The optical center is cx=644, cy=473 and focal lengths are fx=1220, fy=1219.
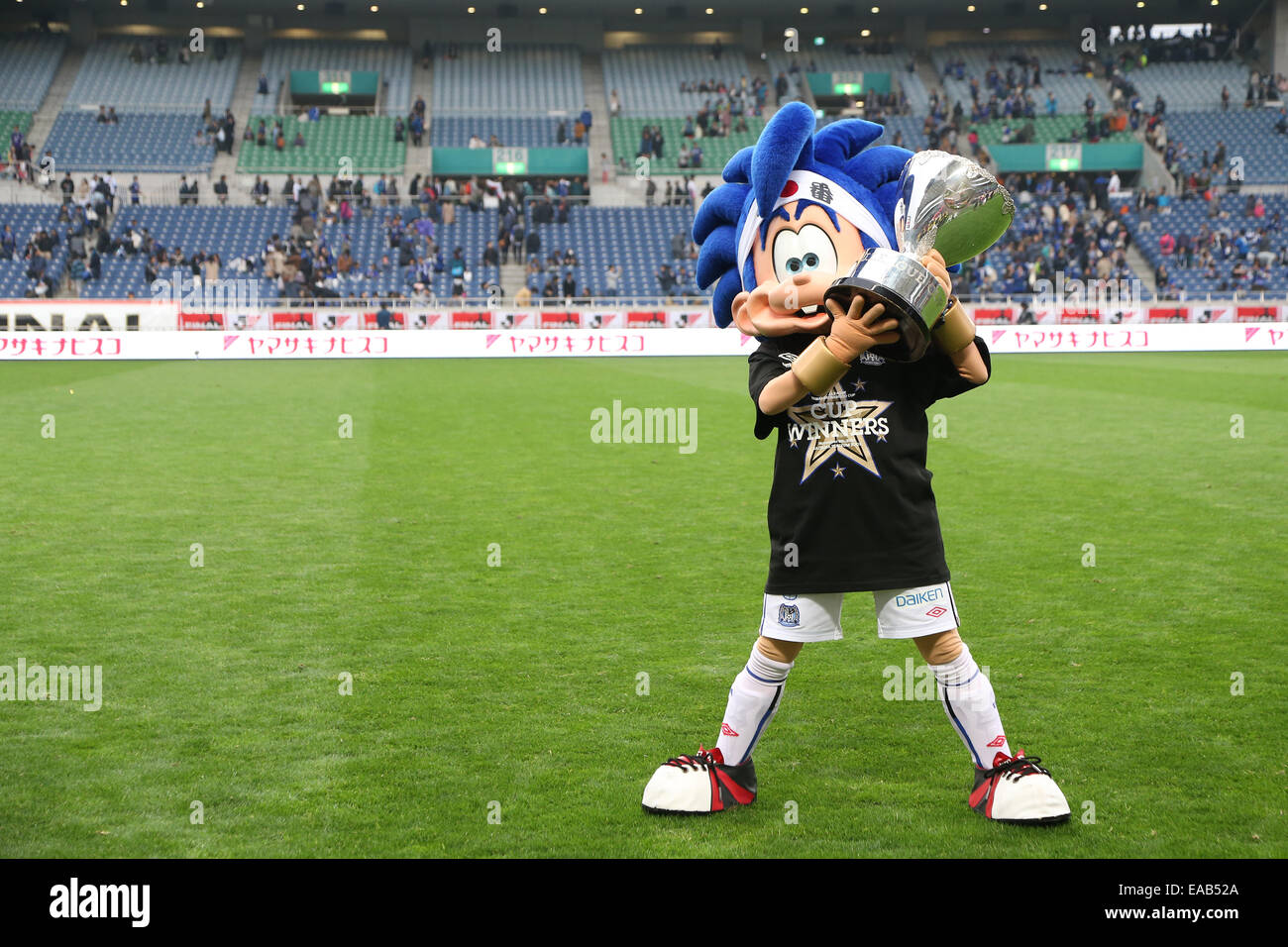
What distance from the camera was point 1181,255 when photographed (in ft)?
120

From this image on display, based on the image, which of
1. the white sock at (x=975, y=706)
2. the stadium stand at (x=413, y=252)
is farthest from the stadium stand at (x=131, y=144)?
the white sock at (x=975, y=706)

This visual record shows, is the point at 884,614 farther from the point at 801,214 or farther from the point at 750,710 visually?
the point at 801,214

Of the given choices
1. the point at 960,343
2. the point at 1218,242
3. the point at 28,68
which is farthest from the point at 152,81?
the point at 960,343

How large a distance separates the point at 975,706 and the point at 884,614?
1.44 ft

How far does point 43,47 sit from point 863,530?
49694mm

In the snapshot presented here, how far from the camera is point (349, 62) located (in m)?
46.9

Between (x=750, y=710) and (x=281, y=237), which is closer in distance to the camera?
(x=750, y=710)

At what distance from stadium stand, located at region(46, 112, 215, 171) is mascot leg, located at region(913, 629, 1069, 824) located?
40.8 m

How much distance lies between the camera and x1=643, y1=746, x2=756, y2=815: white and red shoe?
4121mm

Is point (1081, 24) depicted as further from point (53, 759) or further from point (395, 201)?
point (53, 759)

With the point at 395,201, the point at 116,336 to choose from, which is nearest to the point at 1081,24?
the point at 395,201

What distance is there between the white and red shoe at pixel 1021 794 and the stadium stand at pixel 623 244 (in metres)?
31.6

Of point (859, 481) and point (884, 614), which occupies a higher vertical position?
point (859, 481)

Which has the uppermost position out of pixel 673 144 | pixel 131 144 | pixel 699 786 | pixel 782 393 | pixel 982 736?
pixel 673 144
